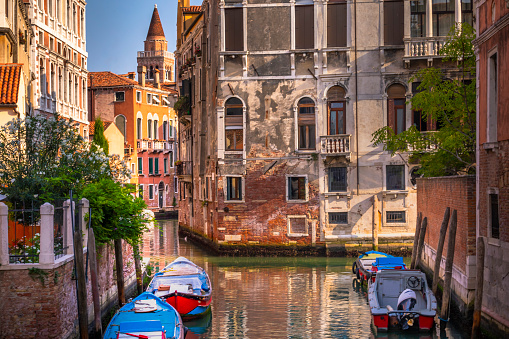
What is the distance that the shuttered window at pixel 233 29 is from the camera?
25.4 m

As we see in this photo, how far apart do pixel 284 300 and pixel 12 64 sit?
894cm

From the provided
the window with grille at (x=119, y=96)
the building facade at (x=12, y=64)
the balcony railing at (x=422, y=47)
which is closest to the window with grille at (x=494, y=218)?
the building facade at (x=12, y=64)

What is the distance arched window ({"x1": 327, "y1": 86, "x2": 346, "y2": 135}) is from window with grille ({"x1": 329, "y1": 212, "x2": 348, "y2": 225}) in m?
2.90

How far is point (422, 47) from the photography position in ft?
80.0

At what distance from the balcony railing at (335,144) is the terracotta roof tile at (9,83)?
11.3 m

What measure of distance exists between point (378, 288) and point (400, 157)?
10.7 m

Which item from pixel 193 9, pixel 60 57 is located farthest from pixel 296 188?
pixel 193 9

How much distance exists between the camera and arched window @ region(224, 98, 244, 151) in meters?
25.6

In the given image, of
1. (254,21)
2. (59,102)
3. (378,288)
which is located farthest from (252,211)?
(378,288)

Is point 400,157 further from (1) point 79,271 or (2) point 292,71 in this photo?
(1) point 79,271

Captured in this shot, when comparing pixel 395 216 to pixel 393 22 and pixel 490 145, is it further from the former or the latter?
pixel 490 145

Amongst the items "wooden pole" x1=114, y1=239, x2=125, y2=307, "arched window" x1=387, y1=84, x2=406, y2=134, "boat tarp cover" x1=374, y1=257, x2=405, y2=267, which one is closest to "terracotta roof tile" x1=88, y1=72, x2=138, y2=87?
"arched window" x1=387, y1=84, x2=406, y2=134

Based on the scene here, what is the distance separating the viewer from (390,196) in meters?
25.0

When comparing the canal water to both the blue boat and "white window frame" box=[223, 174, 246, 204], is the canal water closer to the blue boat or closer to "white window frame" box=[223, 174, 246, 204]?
the blue boat
